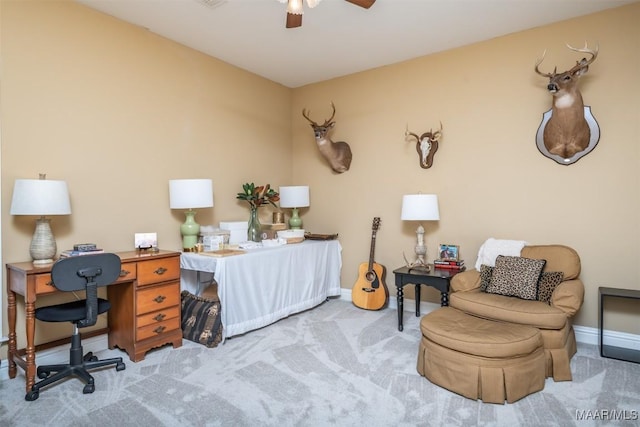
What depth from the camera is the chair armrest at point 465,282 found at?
9.78 ft

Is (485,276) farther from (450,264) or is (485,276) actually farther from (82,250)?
(82,250)

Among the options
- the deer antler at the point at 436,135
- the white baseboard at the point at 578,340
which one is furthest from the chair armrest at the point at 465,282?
the deer antler at the point at 436,135

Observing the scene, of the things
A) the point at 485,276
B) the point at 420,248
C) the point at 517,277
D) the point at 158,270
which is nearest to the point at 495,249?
the point at 485,276

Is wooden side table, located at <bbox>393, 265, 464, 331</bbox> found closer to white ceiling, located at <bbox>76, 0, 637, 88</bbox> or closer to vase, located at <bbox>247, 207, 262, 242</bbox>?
vase, located at <bbox>247, 207, 262, 242</bbox>

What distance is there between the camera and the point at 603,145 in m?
2.96

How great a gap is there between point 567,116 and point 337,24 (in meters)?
2.05

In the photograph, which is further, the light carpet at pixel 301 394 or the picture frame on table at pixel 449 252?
the picture frame on table at pixel 449 252

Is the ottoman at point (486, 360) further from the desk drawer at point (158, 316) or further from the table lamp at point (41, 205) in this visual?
the table lamp at point (41, 205)

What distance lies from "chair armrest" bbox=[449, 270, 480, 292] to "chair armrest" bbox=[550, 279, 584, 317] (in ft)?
1.82

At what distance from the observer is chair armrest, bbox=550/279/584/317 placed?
8.11ft

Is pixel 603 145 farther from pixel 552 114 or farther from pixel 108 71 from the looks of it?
pixel 108 71

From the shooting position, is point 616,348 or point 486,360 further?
point 616,348

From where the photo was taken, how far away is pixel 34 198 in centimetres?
232

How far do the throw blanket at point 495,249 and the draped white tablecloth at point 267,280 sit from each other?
1.69 metres
